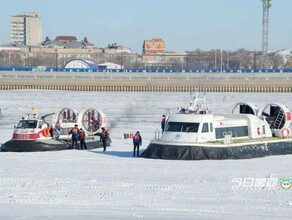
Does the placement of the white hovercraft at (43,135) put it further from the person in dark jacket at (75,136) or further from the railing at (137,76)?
the railing at (137,76)

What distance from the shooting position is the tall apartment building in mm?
194875

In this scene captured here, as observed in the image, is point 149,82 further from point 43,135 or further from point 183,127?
point 183,127

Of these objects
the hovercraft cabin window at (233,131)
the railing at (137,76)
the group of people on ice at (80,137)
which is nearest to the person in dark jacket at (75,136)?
the group of people on ice at (80,137)

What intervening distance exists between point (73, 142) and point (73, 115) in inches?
140

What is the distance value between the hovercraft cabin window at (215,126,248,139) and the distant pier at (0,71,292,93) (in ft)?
153

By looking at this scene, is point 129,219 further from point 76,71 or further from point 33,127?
point 76,71

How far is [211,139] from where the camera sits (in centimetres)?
2027

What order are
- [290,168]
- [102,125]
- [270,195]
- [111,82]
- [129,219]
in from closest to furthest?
[129,219]
[270,195]
[290,168]
[102,125]
[111,82]

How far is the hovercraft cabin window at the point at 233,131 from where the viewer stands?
67.4 feet

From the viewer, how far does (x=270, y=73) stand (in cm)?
7444

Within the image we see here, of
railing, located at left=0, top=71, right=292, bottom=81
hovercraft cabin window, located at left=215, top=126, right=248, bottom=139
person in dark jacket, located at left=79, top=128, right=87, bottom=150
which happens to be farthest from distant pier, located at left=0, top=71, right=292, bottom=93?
hovercraft cabin window, located at left=215, top=126, right=248, bottom=139

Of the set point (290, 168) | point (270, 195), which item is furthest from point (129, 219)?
point (290, 168)

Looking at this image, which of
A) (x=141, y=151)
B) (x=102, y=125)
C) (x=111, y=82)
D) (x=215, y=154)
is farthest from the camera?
(x=111, y=82)

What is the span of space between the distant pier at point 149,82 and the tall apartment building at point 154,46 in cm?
11669
